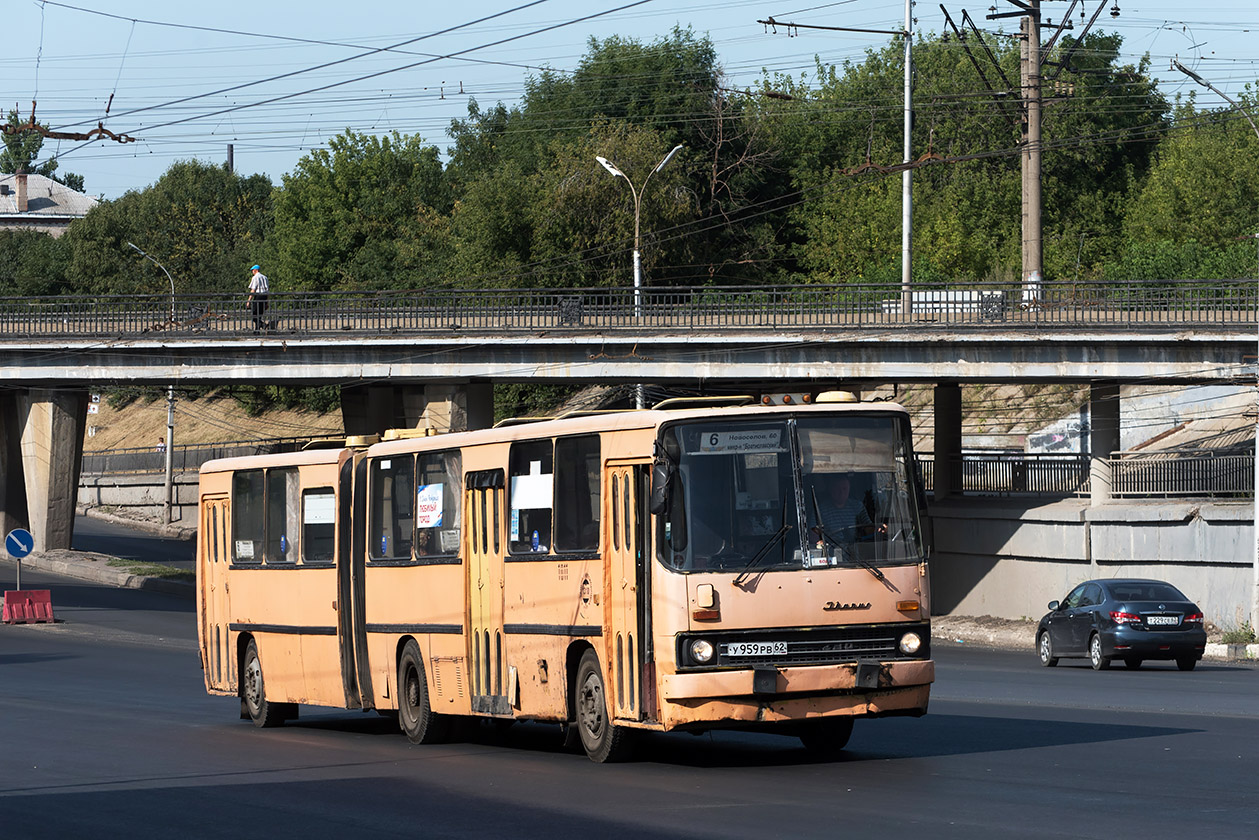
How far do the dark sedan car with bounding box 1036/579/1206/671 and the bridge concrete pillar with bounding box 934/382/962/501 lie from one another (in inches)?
755

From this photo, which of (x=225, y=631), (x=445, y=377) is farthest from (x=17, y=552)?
(x=225, y=631)

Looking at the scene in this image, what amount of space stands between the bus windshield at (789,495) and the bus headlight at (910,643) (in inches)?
22.2

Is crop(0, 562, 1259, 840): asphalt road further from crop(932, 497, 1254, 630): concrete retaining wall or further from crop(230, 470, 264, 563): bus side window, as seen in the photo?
crop(932, 497, 1254, 630): concrete retaining wall

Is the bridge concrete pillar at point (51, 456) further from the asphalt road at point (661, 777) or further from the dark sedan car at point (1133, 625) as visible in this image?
the asphalt road at point (661, 777)

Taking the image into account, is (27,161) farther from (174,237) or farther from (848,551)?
(848,551)

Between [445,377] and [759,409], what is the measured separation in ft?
111

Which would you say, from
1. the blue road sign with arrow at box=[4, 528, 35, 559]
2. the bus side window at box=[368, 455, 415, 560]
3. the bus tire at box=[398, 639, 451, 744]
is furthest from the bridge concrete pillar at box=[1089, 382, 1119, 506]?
the bus tire at box=[398, 639, 451, 744]

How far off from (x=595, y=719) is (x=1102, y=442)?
32.0m

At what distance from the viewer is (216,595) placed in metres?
21.5

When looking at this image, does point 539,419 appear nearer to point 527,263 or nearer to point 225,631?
point 225,631

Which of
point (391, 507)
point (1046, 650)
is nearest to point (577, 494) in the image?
point (391, 507)

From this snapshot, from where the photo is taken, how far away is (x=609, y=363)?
45594mm

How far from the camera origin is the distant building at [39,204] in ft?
455

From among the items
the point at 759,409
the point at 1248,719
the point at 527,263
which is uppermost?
the point at 527,263
